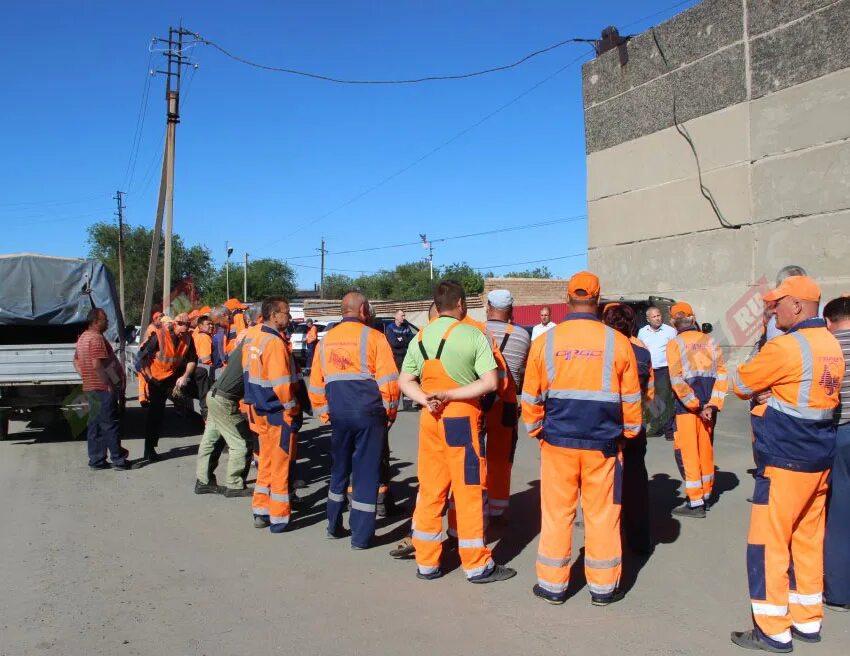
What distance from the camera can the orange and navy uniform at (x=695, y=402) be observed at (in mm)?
6133


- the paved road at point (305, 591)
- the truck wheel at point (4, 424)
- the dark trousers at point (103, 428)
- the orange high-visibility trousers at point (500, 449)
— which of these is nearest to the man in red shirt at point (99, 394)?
the dark trousers at point (103, 428)

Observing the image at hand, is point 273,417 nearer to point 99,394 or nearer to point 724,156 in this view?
point 99,394

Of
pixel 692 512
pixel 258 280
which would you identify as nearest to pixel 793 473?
pixel 692 512

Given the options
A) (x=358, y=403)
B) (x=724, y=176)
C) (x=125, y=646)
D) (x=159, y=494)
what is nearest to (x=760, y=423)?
(x=358, y=403)

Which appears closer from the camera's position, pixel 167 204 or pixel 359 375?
pixel 359 375

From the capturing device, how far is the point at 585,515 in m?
4.24

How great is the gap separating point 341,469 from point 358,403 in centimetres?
Result: 56

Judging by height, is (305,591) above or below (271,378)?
below

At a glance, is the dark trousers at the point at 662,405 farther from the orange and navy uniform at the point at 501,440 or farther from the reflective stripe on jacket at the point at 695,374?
the orange and navy uniform at the point at 501,440

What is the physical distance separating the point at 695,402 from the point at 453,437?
2589mm

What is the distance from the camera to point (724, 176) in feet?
48.9

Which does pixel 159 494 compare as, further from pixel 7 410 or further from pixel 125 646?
pixel 7 410

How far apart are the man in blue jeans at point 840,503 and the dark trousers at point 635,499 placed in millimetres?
1247

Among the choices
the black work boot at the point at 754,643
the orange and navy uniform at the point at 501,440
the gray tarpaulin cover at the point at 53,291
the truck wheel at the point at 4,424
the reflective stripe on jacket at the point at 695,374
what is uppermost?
the gray tarpaulin cover at the point at 53,291
